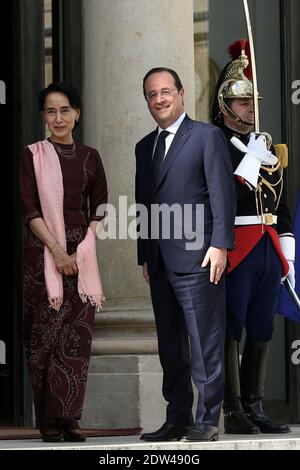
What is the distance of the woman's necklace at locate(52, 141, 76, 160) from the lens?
8.55 m

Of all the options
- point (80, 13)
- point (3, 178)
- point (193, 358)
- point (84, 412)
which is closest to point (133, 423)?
point (84, 412)

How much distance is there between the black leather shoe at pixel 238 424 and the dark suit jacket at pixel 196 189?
1.07 metres

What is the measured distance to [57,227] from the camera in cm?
844

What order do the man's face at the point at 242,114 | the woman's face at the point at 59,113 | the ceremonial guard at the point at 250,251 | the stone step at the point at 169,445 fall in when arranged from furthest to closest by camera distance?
1. the man's face at the point at 242,114
2. the ceremonial guard at the point at 250,251
3. the woman's face at the point at 59,113
4. the stone step at the point at 169,445

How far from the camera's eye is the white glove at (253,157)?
8.83 metres

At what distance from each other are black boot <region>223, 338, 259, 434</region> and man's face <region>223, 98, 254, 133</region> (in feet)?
3.79

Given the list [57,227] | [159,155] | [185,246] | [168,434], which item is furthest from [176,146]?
[168,434]

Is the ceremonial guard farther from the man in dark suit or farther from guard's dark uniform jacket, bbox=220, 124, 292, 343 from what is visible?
the man in dark suit

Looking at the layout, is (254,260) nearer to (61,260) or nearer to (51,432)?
(61,260)

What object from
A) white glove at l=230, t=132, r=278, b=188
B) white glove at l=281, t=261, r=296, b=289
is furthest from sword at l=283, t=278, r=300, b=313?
white glove at l=230, t=132, r=278, b=188

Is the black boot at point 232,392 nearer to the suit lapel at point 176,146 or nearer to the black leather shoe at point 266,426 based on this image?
the black leather shoe at point 266,426

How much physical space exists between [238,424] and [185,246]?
120cm

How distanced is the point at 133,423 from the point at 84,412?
0.33 metres

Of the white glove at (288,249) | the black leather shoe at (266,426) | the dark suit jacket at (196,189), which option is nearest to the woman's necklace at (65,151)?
the dark suit jacket at (196,189)
